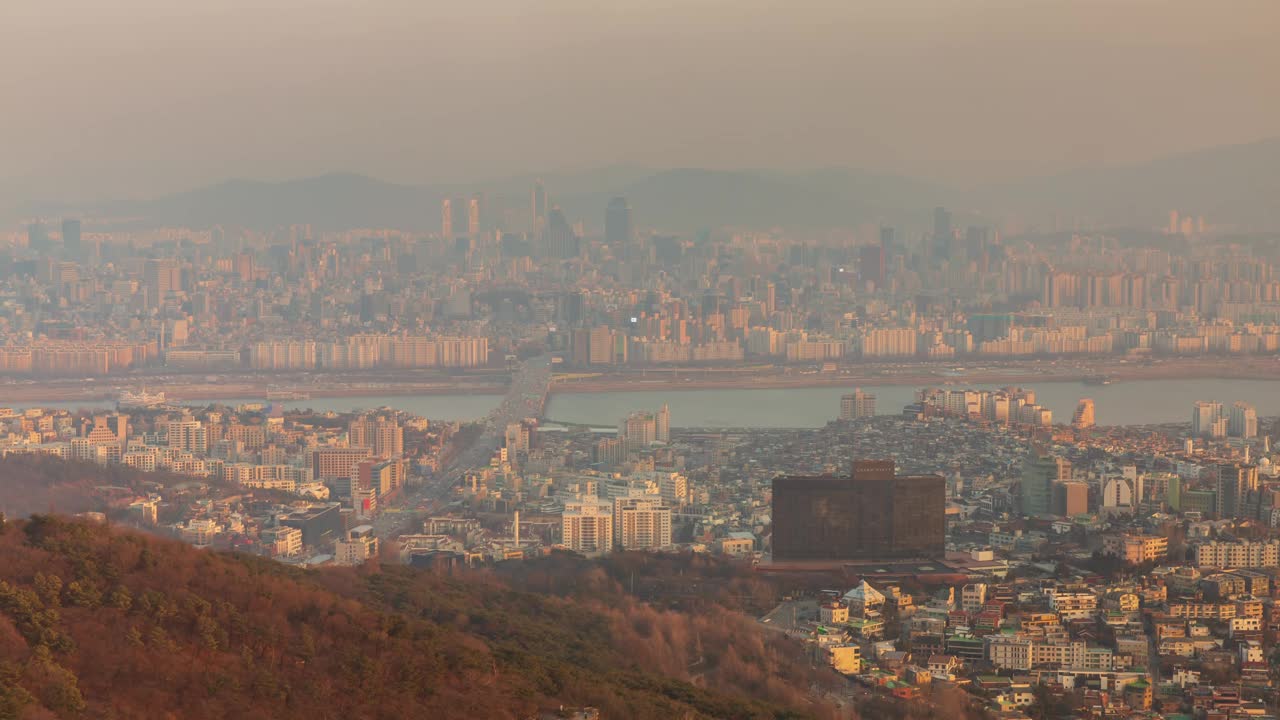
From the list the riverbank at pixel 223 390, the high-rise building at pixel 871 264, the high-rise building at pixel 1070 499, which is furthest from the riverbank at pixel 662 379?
the high-rise building at pixel 1070 499

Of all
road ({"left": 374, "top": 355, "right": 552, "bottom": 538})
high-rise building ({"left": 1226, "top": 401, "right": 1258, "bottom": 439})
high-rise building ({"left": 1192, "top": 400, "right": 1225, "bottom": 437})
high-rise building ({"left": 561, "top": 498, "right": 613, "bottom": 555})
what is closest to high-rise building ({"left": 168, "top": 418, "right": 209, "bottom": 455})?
road ({"left": 374, "top": 355, "right": 552, "bottom": 538})

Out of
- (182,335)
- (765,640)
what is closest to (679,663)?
(765,640)

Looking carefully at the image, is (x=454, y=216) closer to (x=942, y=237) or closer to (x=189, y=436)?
(x=942, y=237)

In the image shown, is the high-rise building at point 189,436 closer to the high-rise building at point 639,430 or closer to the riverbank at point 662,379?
the high-rise building at point 639,430

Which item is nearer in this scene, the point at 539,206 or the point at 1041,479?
the point at 1041,479

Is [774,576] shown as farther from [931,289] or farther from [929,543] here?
[931,289]

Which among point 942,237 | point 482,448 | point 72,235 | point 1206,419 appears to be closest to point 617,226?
point 942,237

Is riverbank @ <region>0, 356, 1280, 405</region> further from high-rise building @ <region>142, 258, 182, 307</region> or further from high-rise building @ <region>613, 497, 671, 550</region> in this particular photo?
high-rise building @ <region>613, 497, 671, 550</region>

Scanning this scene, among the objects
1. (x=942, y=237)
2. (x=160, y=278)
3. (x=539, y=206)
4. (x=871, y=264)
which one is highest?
(x=539, y=206)
